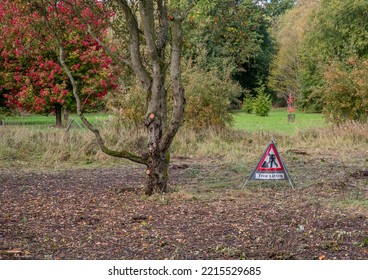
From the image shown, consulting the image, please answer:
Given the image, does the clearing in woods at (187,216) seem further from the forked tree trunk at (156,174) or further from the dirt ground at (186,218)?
the forked tree trunk at (156,174)

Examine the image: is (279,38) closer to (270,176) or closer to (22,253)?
(270,176)

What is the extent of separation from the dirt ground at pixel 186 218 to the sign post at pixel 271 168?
0.65 ft

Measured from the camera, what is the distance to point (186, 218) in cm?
750

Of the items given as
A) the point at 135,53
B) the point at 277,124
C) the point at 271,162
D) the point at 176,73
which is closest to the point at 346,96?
the point at 271,162

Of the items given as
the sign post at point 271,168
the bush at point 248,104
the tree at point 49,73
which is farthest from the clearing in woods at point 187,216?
the bush at point 248,104

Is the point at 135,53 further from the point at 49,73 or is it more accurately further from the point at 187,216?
the point at 49,73

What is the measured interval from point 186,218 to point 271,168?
2.90 meters

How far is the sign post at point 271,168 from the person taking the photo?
9867 mm

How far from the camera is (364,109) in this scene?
62.1ft

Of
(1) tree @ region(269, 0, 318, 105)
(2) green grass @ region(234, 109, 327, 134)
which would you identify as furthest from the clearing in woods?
(1) tree @ region(269, 0, 318, 105)

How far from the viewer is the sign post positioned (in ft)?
32.4

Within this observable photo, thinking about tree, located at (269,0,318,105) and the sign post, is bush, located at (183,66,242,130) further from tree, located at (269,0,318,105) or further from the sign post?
tree, located at (269,0,318,105)
